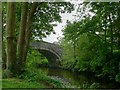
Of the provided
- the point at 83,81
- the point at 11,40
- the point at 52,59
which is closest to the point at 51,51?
the point at 52,59

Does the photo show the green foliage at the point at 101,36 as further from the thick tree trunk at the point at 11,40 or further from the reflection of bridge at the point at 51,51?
the reflection of bridge at the point at 51,51

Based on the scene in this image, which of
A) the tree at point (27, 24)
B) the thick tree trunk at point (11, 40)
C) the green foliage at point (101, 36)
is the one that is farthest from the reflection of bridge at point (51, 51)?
the thick tree trunk at point (11, 40)

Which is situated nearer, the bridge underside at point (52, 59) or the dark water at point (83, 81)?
the dark water at point (83, 81)

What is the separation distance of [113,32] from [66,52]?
13.3 meters

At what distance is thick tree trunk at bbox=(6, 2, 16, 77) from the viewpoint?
10.3 metres

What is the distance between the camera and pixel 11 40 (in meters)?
10.5

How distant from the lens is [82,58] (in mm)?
22281

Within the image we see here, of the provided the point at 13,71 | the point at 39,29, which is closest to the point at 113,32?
the point at 39,29

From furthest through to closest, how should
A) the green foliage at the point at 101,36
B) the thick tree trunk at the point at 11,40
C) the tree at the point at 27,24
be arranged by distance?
the green foliage at the point at 101,36
the tree at the point at 27,24
the thick tree trunk at the point at 11,40

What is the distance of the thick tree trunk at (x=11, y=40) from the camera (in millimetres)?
10328

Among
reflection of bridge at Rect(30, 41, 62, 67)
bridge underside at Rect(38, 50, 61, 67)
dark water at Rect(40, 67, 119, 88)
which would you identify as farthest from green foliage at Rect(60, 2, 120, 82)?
bridge underside at Rect(38, 50, 61, 67)

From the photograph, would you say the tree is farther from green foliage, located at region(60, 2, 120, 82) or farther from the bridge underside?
the bridge underside

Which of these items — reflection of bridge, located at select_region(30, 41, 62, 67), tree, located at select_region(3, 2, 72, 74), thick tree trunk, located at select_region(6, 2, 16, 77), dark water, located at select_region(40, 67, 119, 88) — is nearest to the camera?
thick tree trunk, located at select_region(6, 2, 16, 77)

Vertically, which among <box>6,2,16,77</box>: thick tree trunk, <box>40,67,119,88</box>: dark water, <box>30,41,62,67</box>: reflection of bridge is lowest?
<box>40,67,119,88</box>: dark water
